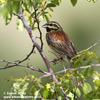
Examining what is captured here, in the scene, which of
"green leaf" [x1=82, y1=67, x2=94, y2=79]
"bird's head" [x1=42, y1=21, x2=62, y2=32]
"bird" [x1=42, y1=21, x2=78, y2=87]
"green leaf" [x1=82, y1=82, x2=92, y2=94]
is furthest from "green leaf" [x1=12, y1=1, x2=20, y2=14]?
"bird's head" [x1=42, y1=21, x2=62, y2=32]

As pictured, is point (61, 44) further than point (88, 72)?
Yes

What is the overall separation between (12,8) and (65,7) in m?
8.03

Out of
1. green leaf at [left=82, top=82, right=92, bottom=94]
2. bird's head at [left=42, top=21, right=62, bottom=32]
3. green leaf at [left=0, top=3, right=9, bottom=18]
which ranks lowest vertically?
green leaf at [left=82, top=82, right=92, bottom=94]

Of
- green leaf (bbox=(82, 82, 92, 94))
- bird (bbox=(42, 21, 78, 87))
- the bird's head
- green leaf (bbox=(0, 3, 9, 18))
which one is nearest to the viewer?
green leaf (bbox=(0, 3, 9, 18))

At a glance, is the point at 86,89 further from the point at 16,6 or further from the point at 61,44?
the point at 61,44

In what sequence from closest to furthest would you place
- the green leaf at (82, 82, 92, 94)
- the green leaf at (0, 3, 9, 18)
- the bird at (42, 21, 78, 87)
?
1. the green leaf at (0, 3, 9, 18)
2. the green leaf at (82, 82, 92, 94)
3. the bird at (42, 21, 78, 87)

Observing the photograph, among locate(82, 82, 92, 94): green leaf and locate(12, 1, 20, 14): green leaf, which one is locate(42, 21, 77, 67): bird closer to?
locate(82, 82, 92, 94): green leaf

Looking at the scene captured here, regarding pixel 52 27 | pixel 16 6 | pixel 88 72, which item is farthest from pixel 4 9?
pixel 52 27

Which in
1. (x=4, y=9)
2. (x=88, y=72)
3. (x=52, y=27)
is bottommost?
(x=88, y=72)

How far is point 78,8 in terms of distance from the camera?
479 inches

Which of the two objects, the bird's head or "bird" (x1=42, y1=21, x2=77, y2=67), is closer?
"bird" (x1=42, y1=21, x2=77, y2=67)

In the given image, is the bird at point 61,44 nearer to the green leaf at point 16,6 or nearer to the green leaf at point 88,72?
the green leaf at point 88,72

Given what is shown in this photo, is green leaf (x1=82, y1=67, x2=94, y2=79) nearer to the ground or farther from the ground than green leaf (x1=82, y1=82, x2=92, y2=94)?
farther from the ground

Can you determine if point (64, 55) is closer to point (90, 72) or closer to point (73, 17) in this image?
point (90, 72)
